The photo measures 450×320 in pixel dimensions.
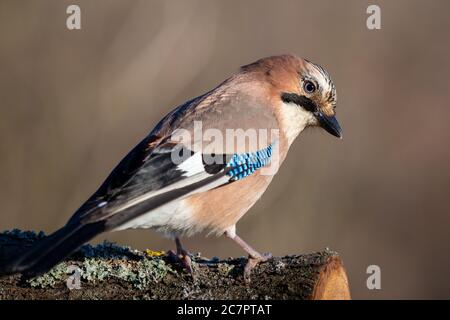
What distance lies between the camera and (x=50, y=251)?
454 cm

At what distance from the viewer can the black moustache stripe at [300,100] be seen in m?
6.58

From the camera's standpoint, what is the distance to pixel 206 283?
4836 mm

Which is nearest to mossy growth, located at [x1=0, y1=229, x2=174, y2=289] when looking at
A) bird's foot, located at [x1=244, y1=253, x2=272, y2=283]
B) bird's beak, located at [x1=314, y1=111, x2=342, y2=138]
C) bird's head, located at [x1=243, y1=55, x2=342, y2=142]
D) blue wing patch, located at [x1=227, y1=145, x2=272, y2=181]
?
bird's foot, located at [x1=244, y1=253, x2=272, y2=283]

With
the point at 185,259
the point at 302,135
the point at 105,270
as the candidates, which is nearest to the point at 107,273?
the point at 105,270

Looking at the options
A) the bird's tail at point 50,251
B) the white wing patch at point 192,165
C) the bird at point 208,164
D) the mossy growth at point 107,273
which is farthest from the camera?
the white wing patch at point 192,165

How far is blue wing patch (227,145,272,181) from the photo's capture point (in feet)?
19.1

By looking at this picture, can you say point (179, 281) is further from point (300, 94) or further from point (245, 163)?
point (300, 94)

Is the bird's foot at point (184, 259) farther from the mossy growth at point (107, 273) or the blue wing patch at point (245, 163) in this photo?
the blue wing patch at point (245, 163)

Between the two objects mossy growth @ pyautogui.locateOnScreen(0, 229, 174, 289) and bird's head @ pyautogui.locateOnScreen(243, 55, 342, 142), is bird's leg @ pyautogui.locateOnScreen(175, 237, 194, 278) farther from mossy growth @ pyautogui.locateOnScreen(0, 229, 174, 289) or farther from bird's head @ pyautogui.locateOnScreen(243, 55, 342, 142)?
bird's head @ pyautogui.locateOnScreen(243, 55, 342, 142)

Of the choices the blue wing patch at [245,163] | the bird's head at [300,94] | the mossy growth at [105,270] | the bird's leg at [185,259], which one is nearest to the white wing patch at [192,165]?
the blue wing patch at [245,163]

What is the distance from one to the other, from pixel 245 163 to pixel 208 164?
1.19ft
